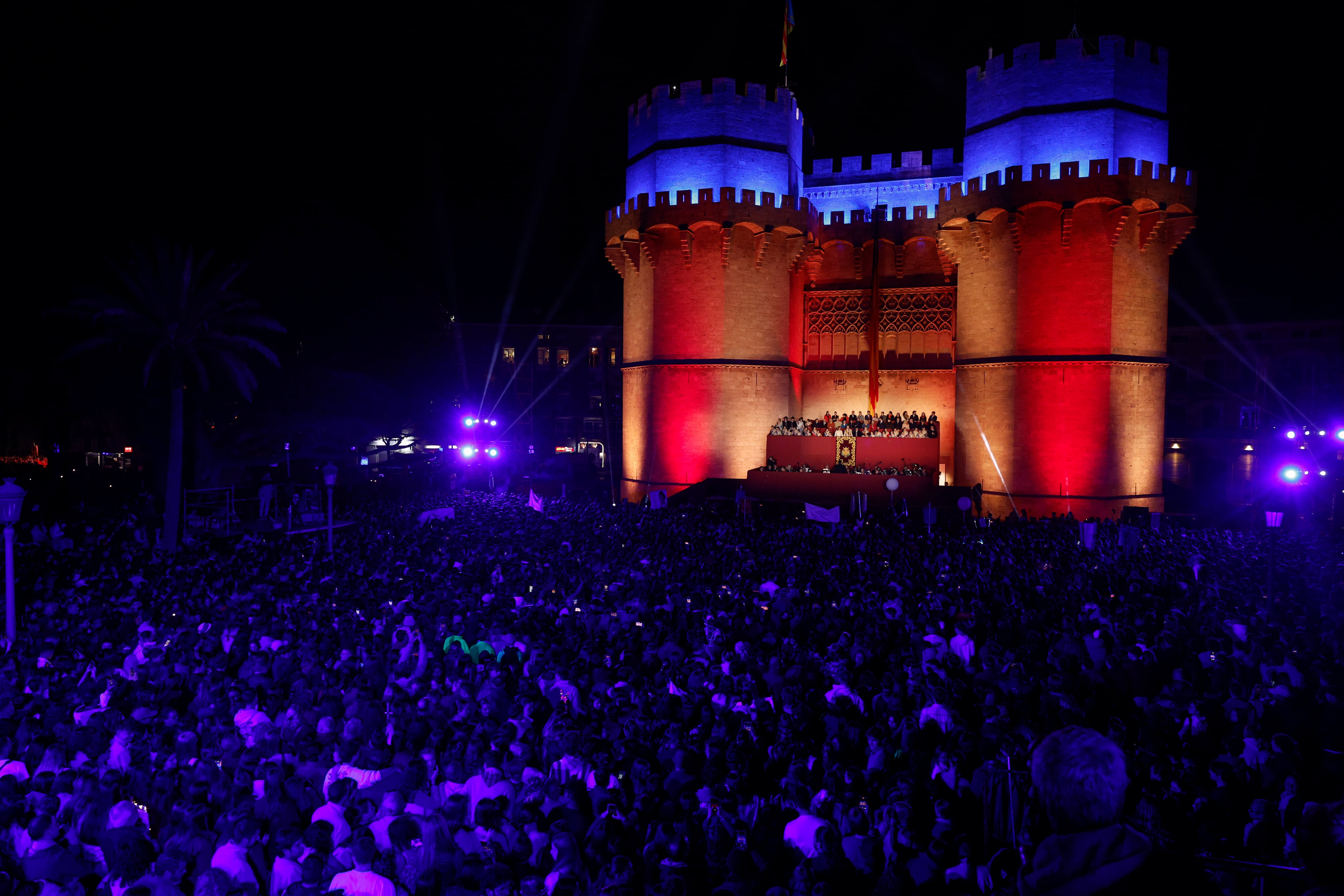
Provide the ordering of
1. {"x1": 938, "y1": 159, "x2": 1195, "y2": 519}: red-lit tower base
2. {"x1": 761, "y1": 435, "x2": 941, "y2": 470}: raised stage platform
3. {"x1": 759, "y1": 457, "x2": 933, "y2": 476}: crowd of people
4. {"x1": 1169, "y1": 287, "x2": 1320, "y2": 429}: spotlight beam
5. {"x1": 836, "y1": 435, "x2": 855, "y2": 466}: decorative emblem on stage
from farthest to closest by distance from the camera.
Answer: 1. {"x1": 1169, "y1": 287, "x2": 1320, "y2": 429}: spotlight beam
2. {"x1": 836, "y1": 435, "x2": 855, "y2": 466}: decorative emblem on stage
3. {"x1": 761, "y1": 435, "x2": 941, "y2": 470}: raised stage platform
4. {"x1": 938, "y1": 159, "x2": 1195, "y2": 519}: red-lit tower base
5. {"x1": 759, "y1": 457, "x2": 933, "y2": 476}: crowd of people

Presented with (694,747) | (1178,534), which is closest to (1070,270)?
(1178,534)

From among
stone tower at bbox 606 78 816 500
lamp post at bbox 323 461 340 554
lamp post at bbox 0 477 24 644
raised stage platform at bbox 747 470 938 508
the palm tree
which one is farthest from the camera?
stone tower at bbox 606 78 816 500

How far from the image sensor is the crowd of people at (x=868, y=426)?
2983 cm

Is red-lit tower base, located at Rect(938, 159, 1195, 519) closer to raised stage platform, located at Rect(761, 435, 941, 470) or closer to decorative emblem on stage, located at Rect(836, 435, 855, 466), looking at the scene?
raised stage platform, located at Rect(761, 435, 941, 470)

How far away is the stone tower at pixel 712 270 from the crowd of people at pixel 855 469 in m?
2.90

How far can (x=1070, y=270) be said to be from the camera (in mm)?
28734

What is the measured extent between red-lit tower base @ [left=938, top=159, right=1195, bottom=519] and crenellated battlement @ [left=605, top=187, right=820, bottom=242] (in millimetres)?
6224

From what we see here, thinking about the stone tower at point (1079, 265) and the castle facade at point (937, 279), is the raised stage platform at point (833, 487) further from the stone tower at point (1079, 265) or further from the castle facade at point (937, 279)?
the stone tower at point (1079, 265)

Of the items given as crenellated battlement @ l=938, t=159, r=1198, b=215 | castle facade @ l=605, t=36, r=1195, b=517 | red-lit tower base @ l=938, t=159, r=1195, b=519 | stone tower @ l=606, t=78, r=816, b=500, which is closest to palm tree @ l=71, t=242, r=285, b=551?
stone tower @ l=606, t=78, r=816, b=500

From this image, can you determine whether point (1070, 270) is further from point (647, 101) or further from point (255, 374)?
point (255, 374)

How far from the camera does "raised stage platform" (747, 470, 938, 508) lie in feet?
86.3

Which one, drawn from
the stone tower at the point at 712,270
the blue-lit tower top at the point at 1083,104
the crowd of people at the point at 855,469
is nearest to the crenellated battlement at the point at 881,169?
the stone tower at the point at 712,270

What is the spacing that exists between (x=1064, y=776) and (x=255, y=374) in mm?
34600

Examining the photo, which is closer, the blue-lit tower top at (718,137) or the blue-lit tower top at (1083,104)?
the blue-lit tower top at (1083,104)
